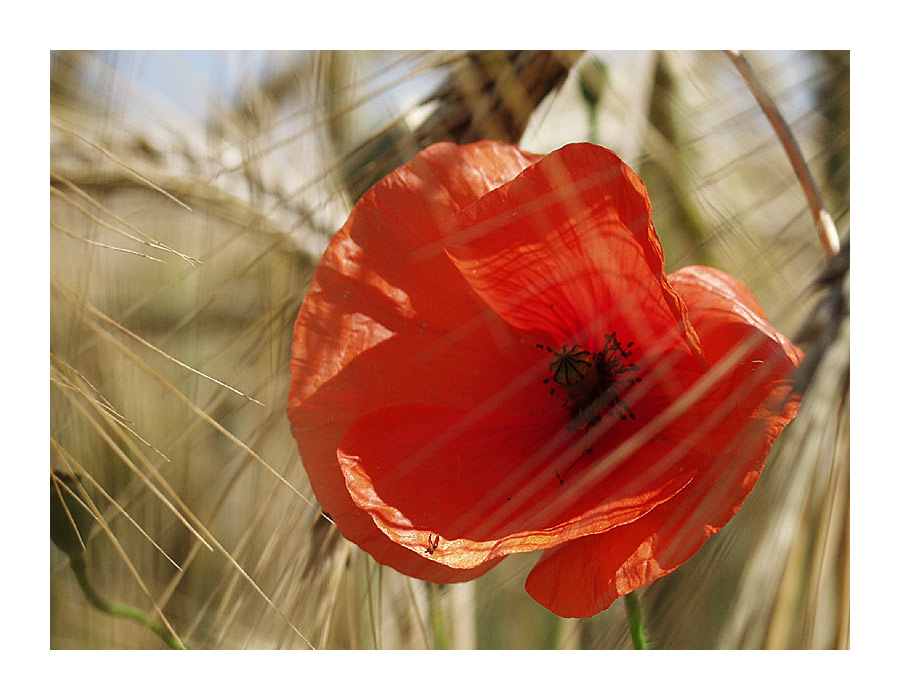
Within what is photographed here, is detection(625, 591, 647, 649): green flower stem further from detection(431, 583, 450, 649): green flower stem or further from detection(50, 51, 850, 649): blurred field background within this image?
detection(431, 583, 450, 649): green flower stem

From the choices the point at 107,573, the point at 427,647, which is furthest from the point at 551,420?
the point at 107,573

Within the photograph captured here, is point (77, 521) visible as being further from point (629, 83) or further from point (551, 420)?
point (629, 83)

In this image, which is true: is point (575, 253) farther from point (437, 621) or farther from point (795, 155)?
point (437, 621)

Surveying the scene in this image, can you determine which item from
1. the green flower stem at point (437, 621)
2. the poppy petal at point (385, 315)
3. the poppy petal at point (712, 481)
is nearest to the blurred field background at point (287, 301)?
the green flower stem at point (437, 621)

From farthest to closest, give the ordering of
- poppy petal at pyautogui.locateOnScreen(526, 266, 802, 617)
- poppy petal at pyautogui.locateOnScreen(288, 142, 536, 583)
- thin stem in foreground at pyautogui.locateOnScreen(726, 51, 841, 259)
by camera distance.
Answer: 1. thin stem in foreground at pyautogui.locateOnScreen(726, 51, 841, 259)
2. poppy petal at pyautogui.locateOnScreen(288, 142, 536, 583)
3. poppy petal at pyautogui.locateOnScreen(526, 266, 802, 617)

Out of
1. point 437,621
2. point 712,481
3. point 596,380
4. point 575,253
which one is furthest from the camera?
point 437,621

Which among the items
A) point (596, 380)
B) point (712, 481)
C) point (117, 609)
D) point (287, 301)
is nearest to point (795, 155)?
point (596, 380)

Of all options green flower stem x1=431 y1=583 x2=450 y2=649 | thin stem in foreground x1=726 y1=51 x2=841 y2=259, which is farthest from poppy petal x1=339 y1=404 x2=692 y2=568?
thin stem in foreground x1=726 y1=51 x2=841 y2=259
